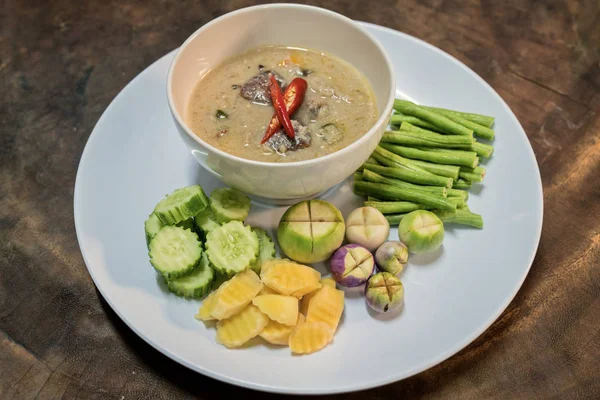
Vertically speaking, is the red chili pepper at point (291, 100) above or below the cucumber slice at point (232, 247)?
above

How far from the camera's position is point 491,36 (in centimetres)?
496

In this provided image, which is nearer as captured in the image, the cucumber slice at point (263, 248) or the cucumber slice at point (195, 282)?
the cucumber slice at point (195, 282)

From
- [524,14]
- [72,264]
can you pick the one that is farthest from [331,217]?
[524,14]

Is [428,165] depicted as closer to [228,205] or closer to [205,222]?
[228,205]

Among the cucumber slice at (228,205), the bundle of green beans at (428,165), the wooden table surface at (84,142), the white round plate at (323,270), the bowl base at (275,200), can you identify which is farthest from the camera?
the bowl base at (275,200)

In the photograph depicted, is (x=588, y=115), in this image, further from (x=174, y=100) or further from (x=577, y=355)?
(x=174, y=100)

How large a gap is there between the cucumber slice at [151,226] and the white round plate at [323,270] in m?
0.12

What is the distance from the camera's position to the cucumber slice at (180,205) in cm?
324

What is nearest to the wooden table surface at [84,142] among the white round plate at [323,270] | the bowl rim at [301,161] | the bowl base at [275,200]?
the white round plate at [323,270]

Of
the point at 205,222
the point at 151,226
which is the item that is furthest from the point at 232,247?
the point at 151,226

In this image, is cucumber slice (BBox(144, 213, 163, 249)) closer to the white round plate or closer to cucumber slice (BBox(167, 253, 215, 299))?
the white round plate

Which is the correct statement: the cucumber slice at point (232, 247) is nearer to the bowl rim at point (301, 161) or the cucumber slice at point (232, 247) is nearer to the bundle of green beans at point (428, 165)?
the bowl rim at point (301, 161)

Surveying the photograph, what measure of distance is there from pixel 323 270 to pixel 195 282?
0.71m

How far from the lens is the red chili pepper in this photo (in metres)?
3.41
